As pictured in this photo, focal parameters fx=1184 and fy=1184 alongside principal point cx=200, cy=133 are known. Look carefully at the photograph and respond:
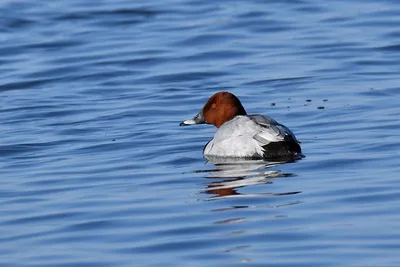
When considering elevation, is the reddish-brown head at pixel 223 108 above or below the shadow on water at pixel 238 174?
above

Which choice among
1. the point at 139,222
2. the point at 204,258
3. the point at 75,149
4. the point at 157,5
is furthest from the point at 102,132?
the point at 157,5

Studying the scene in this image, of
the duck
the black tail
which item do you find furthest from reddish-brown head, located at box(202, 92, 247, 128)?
the black tail

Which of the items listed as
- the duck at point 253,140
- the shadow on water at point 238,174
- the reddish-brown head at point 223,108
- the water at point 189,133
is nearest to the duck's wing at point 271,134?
the duck at point 253,140

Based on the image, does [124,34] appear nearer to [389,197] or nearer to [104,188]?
[104,188]

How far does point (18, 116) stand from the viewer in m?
15.0

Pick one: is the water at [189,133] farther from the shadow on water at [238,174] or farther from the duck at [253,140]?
the duck at [253,140]

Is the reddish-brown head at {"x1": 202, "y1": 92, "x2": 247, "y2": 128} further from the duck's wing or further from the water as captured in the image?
the duck's wing

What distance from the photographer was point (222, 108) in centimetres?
1223

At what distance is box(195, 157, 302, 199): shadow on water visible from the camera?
32.0 feet

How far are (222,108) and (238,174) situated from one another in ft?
5.80

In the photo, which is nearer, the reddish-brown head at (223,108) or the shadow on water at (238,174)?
the shadow on water at (238,174)

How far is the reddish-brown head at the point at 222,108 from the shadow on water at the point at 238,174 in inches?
31.5

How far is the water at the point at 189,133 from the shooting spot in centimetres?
800

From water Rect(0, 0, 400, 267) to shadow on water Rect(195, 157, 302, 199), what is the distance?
26 mm
